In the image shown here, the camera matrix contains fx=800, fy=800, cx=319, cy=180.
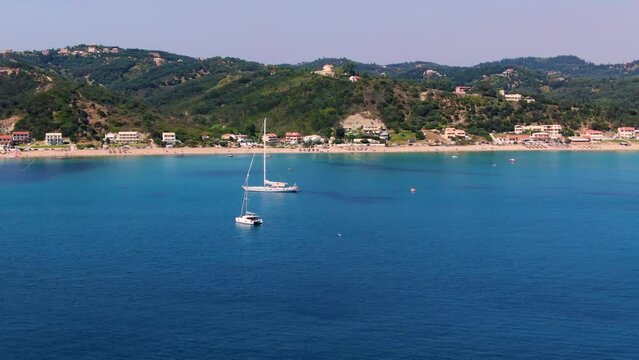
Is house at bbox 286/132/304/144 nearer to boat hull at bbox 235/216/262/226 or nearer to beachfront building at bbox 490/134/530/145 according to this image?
beachfront building at bbox 490/134/530/145

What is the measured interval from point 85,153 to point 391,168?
2103 inches

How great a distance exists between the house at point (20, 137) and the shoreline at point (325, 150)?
28.5 ft

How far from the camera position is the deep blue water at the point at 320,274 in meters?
31.1

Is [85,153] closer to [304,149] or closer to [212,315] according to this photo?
[304,149]

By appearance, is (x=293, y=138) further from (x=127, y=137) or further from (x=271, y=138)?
(x=127, y=137)

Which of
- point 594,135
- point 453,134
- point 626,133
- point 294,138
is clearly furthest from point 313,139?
point 626,133

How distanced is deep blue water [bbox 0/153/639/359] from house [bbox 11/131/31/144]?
200 feet

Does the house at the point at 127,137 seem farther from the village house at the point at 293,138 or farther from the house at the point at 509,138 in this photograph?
A: the house at the point at 509,138

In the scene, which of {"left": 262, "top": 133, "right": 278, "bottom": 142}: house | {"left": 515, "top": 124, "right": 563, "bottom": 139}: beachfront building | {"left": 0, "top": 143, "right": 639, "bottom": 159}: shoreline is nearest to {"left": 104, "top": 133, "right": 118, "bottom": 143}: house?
{"left": 0, "top": 143, "right": 639, "bottom": 159}: shoreline

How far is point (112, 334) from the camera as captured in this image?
104 feet

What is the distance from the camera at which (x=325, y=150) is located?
14812 cm

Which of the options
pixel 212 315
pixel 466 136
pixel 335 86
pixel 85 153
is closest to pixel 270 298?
pixel 212 315

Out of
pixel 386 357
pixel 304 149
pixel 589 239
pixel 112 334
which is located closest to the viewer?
pixel 386 357

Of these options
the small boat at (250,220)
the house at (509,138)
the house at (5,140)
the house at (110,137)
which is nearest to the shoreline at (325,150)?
the house at (509,138)
